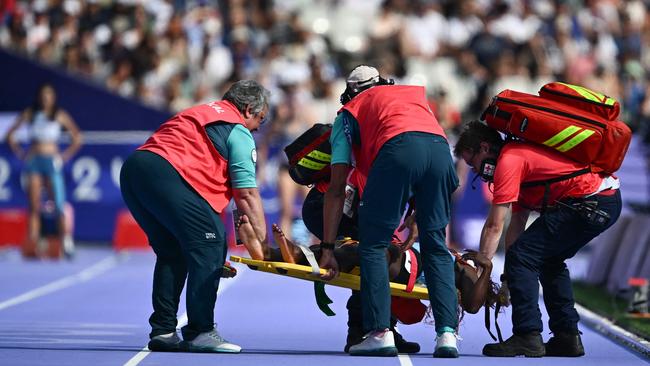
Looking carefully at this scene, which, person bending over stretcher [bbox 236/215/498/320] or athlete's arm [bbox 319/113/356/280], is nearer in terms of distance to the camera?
athlete's arm [bbox 319/113/356/280]

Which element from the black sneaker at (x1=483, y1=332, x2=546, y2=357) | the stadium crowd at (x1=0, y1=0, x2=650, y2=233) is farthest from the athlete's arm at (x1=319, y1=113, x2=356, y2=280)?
the stadium crowd at (x1=0, y1=0, x2=650, y2=233)

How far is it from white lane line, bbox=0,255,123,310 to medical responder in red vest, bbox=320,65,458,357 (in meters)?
5.49

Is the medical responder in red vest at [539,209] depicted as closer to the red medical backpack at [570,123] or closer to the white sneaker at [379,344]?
the red medical backpack at [570,123]

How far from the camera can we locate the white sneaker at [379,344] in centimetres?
953

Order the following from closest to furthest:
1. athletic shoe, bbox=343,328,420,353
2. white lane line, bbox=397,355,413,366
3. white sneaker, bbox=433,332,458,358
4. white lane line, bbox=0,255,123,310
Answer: white lane line, bbox=397,355,413,366 < white sneaker, bbox=433,332,458,358 < athletic shoe, bbox=343,328,420,353 < white lane line, bbox=0,255,123,310

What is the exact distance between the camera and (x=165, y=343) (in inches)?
394

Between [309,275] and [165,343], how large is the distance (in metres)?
1.18

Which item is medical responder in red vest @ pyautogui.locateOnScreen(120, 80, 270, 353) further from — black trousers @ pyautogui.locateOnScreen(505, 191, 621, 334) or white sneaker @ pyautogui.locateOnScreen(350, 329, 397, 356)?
black trousers @ pyautogui.locateOnScreen(505, 191, 621, 334)

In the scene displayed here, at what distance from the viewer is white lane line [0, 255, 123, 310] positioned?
1469 cm

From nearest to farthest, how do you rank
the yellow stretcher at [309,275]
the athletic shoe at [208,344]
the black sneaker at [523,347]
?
the yellow stretcher at [309,275]
the black sneaker at [523,347]
the athletic shoe at [208,344]

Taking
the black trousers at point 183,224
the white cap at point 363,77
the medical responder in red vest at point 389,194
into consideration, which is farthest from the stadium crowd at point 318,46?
the medical responder in red vest at point 389,194

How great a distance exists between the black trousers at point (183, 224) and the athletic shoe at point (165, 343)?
56mm

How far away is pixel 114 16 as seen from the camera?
2784 cm

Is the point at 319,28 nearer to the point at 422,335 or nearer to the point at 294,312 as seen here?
the point at 294,312
